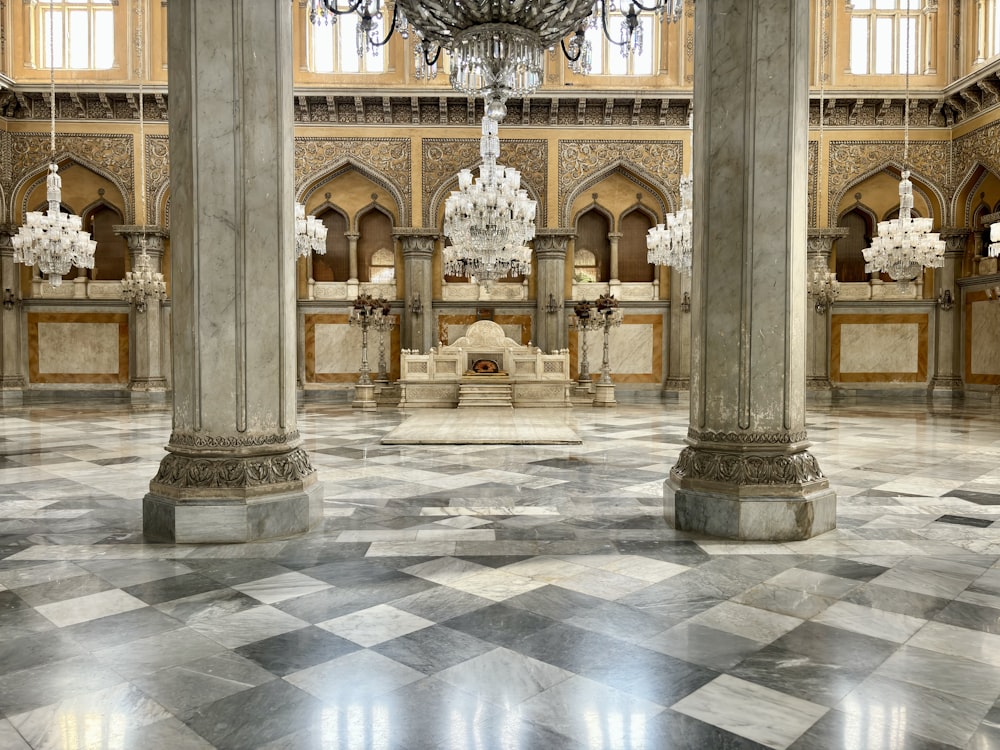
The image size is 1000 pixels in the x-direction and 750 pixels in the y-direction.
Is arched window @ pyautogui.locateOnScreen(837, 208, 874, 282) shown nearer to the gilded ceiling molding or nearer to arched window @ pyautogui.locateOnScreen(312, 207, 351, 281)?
the gilded ceiling molding

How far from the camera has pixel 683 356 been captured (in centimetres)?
1658

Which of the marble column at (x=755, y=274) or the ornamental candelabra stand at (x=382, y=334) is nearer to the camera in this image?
the marble column at (x=755, y=274)

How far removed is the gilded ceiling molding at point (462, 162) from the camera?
1641 cm

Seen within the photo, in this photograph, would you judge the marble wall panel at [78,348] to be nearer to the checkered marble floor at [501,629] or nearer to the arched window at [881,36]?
the checkered marble floor at [501,629]

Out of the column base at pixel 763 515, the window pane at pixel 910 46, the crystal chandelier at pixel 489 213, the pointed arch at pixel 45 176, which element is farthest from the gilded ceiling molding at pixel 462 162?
the column base at pixel 763 515

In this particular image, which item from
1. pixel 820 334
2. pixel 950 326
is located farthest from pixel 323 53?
pixel 950 326

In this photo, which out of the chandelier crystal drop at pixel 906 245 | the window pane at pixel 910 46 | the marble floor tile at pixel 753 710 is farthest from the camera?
the window pane at pixel 910 46

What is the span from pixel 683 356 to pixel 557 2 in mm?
12617

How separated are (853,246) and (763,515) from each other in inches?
597

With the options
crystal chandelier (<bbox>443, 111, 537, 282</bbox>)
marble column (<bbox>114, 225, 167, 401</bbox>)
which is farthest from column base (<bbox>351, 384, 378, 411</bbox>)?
marble column (<bbox>114, 225, 167, 401</bbox>)

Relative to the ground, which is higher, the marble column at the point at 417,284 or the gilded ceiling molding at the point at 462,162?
the gilded ceiling molding at the point at 462,162

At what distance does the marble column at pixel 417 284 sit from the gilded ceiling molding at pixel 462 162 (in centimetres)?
42

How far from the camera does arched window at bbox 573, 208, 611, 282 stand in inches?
677

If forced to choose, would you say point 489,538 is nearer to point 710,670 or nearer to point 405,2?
point 710,670
